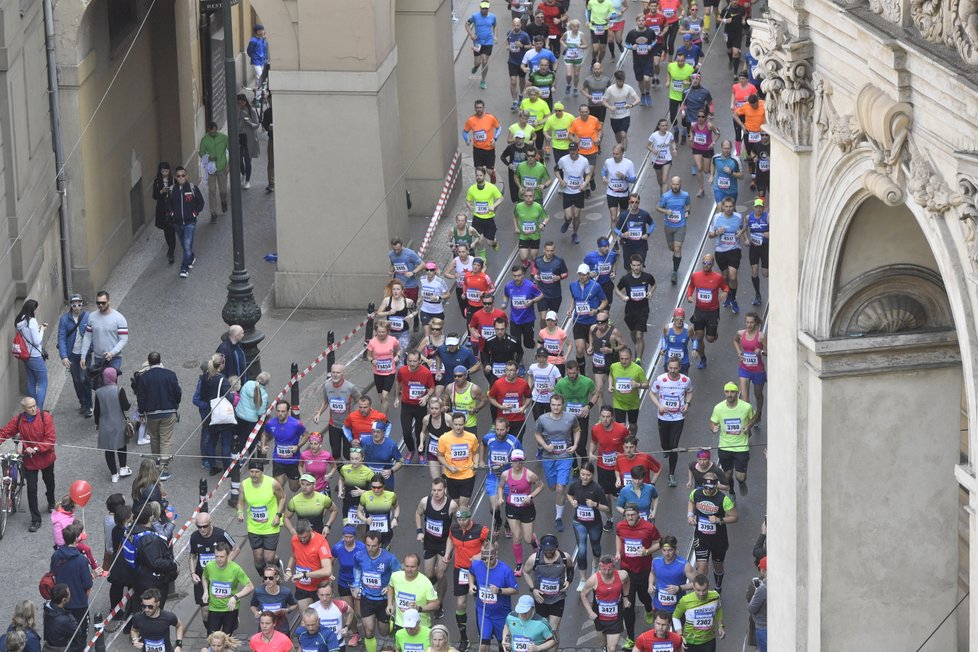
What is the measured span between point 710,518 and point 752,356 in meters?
3.59

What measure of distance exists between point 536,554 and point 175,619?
3.58m

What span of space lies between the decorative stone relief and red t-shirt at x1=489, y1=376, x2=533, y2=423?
10448 mm

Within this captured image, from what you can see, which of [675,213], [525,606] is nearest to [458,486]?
[525,606]

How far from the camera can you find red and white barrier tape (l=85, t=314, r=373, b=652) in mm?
22406

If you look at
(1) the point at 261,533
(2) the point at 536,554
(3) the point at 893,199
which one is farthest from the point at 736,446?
(3) the point at 893,199

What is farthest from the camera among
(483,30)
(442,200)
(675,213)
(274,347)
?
(483,30)

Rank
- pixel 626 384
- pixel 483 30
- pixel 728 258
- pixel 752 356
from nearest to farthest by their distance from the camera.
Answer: pixel 626 384
pixel 752 356
pixel 728 258
pixel 483 30

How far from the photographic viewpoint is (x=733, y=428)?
23.3 m

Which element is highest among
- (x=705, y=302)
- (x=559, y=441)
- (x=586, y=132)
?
(x=586, y=132)

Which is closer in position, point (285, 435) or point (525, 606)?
point (525, 606)

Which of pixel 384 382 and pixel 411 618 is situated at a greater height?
pixel 384 382

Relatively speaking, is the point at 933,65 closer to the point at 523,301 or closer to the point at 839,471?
the point at 839,471

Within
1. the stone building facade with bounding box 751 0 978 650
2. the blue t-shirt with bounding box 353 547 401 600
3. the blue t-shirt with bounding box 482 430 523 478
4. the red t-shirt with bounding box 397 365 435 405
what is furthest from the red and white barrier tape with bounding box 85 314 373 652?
the stone building facade with bounding box 751 0 978 650

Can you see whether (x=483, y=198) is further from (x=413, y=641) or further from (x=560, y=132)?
(x=413, y=641)
